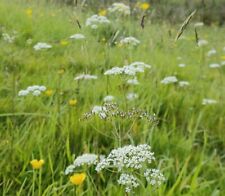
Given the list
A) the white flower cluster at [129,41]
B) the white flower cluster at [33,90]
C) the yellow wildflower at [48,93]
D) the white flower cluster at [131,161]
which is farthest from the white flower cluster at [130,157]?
the yellow wildflower at [48,93]

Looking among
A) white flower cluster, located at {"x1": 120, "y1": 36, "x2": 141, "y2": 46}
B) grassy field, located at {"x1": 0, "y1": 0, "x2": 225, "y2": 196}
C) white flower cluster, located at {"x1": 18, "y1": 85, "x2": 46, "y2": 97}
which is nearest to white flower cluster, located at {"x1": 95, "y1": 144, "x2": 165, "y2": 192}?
grassy field, located at {"x1": 0, "y1": 0, "x2": 225, "y2": 196}

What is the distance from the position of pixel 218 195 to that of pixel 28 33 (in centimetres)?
286

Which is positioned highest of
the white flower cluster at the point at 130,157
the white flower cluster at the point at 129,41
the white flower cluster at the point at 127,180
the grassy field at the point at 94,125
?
the white flower cluster at the point at 129,41

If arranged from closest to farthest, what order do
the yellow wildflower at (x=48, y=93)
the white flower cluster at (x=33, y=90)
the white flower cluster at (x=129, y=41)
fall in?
1. the white flower cluster at (x=33, y=90)
2. the white flower cluster at (x=129, y=41)
3. the yellow wildflower at (x=48, y=93)

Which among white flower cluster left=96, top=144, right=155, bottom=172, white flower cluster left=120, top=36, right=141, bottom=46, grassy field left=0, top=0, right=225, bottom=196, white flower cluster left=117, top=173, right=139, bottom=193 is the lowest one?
grassy field left=0, top=0, right=225, bottom=196

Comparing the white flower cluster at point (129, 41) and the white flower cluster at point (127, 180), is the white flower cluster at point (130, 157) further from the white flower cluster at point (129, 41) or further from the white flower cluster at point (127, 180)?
the white flower cluster at point (129, 41)

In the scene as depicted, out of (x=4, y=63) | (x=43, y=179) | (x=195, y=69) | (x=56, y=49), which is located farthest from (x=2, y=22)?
(x=43, y=179)

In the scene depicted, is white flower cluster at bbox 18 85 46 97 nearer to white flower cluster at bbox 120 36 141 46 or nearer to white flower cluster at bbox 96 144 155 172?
white flower cluster at bbox 120 36 141 46

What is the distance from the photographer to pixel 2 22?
433cm

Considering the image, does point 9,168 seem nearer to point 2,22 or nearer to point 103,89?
point 103,89

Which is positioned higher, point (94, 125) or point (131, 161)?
point (131, 161)

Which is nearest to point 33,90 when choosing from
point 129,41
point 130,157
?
point 129,41

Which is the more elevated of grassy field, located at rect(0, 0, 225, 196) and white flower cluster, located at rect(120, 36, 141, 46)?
white flower cluster, located at rect(120, 36, 141, 46)

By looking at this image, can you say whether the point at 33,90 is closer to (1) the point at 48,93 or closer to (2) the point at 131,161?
(1) the point at 48,93
